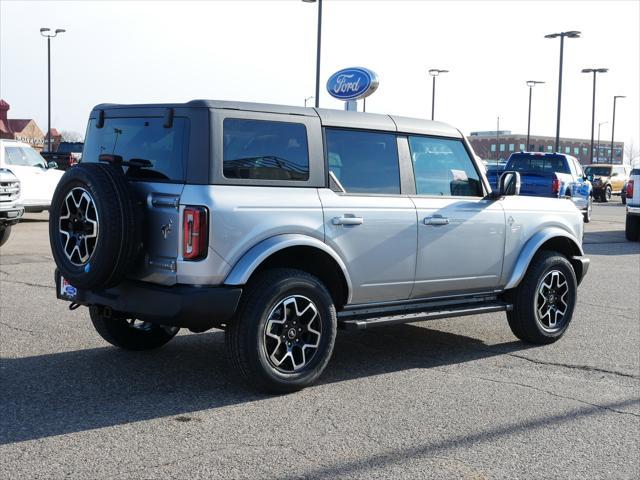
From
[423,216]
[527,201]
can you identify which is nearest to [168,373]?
[423,216]

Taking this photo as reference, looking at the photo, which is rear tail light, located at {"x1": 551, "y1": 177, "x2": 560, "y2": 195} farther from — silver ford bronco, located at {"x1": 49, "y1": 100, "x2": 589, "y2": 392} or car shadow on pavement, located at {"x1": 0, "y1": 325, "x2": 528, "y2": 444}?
silver ford bronco, located at {"x1": 49, "y1": 100, "x2": 589, "y2": 392}

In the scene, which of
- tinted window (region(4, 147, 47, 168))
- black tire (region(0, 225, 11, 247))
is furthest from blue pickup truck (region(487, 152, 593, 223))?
black tire (region(0, 225, 11, 247))

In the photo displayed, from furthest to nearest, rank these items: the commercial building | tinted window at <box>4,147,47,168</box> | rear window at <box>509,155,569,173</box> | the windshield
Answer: the commercial building → the windshield → rear window at <box>509,155,569,173</box> → tinted window at <box>4,147,47,168</box>

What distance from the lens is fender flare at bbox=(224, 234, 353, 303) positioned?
521 cm

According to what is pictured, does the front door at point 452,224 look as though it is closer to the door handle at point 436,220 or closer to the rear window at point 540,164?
the door handle at point 436,220

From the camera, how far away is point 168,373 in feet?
19.7

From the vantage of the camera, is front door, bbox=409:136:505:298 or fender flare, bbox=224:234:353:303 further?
front door, bbox=409:136:505:298

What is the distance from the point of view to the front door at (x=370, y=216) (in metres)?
5.85

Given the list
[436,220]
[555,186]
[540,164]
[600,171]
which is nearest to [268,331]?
[436,220]

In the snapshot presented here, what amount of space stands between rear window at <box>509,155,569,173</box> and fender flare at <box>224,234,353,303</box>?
16.7 meters

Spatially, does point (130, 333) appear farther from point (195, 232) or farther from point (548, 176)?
point (548, 176)

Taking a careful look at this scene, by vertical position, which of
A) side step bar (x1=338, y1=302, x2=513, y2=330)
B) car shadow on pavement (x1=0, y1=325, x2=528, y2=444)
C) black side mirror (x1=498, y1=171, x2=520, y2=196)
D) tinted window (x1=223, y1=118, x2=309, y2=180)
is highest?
tinted window (x1=223, y1=118, x2=309, y2=180)

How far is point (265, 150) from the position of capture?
5582 millimetres

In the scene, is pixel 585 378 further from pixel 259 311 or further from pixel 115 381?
pixel 115 381
